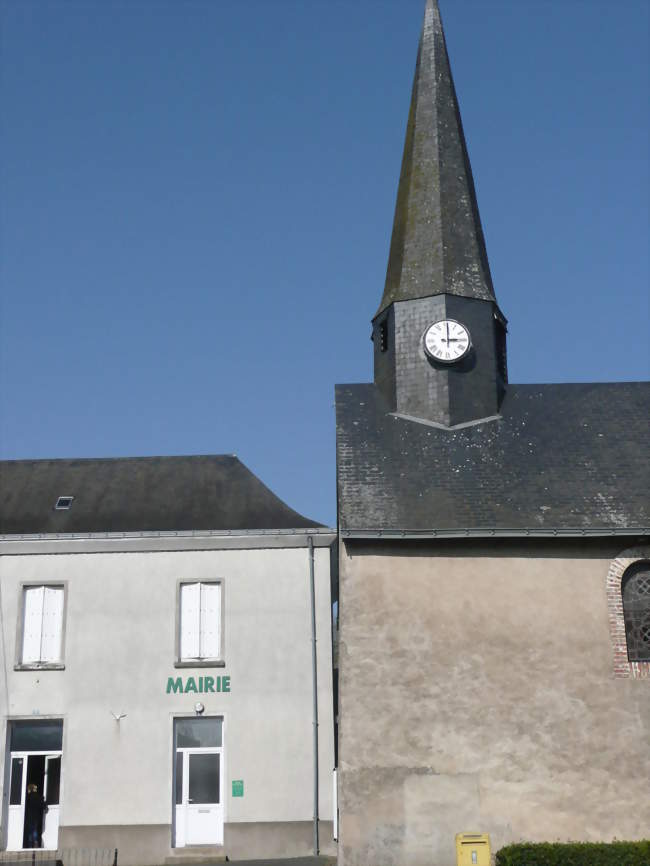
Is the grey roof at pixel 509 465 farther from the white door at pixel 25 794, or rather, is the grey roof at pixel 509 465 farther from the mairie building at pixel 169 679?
the white door at pixel 25 794

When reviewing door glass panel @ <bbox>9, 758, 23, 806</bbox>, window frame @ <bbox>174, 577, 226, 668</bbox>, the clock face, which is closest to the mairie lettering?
window frame @ <bbox>174, 577, 226, 668</bbox>

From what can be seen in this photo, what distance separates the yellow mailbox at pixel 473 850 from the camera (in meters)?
15.5

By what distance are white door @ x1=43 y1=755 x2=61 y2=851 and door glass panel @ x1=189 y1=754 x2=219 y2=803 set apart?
263 centimetres

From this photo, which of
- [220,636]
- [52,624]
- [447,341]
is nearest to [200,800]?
[220,636]

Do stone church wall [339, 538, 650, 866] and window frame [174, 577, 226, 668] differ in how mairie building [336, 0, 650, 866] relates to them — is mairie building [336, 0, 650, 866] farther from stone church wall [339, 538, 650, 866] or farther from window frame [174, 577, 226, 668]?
window frame [174, 577, 226, 668]

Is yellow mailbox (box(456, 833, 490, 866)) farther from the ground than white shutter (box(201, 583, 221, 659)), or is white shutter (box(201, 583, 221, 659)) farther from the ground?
white shutter (box(201, 583, 221, 659))

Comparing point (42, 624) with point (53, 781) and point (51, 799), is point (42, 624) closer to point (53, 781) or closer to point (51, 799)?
point (53, 781)

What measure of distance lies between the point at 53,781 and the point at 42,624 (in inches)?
121

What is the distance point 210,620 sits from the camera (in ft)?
70.6

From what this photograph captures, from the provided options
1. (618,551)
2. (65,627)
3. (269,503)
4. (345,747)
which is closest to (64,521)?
(65,627)

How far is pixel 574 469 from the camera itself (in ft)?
65.8

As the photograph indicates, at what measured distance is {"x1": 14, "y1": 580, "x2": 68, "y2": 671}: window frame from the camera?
2120cm

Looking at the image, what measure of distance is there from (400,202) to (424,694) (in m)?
11.5

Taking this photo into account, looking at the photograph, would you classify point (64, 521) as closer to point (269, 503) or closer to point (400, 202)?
point (269, 503)
